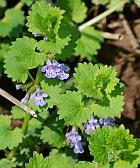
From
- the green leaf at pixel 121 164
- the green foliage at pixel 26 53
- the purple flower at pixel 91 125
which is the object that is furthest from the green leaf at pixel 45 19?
the green leaf at pixel 121 164

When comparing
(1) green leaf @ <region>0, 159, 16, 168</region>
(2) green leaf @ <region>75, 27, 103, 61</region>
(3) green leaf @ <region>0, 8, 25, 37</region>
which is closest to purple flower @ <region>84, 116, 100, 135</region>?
(1) green leaf @ <region>0, 159, 16, 168</region>

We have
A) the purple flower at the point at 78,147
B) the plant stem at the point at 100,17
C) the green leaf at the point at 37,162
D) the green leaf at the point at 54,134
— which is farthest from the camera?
the plant stem at the point at 100,17

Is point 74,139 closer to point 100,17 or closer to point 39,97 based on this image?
point 39,97

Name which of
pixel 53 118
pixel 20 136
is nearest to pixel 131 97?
pixel 53 118

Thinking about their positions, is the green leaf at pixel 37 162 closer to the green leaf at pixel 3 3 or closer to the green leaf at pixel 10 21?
the green leaf at pixel 10 21

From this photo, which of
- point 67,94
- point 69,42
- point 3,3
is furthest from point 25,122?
point 3,3
